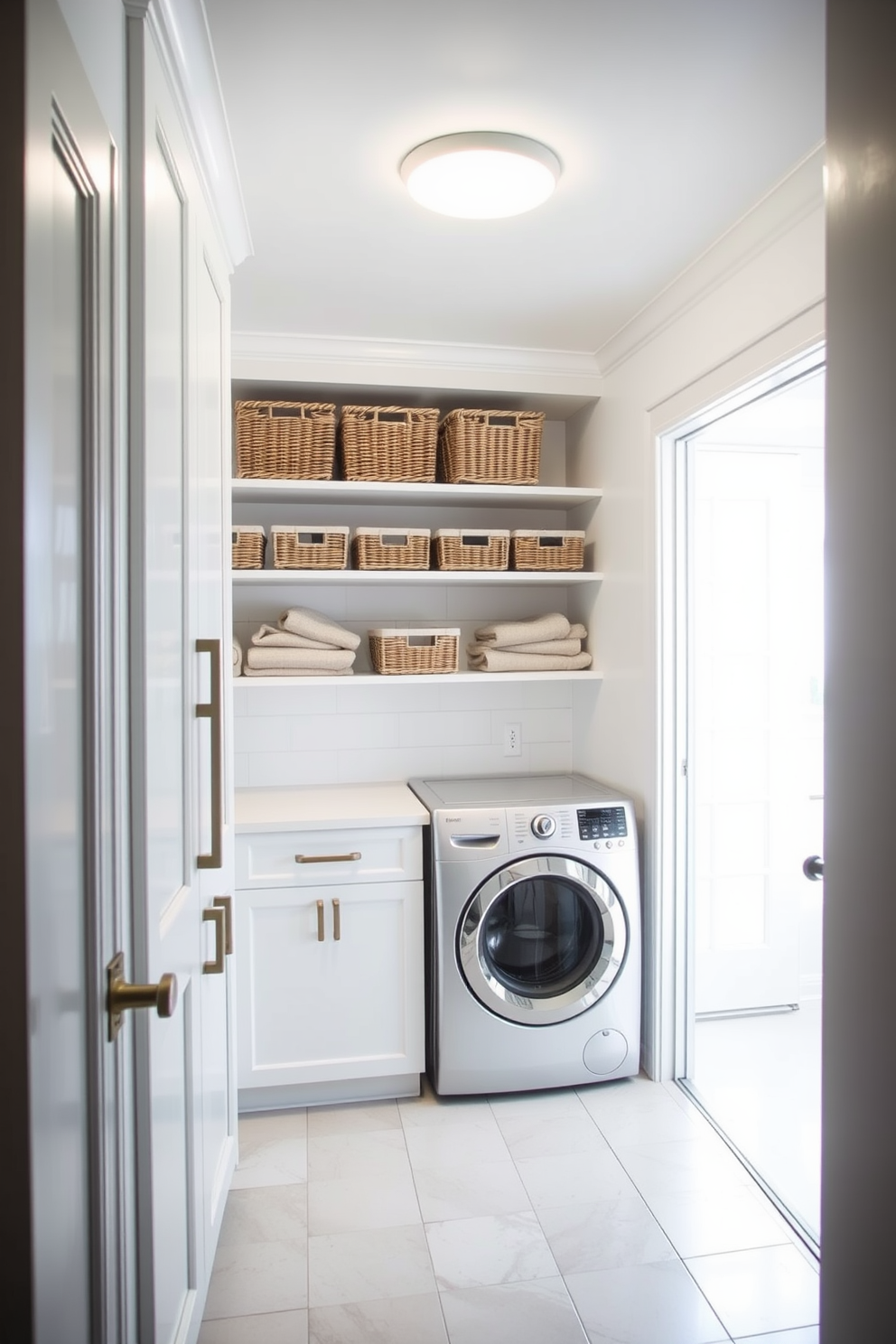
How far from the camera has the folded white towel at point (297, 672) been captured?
2855 mm

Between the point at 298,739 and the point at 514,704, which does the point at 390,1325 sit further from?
the point at 514,704

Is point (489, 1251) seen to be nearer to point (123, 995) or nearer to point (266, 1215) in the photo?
point (266, 1215)

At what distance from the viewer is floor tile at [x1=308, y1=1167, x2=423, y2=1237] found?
6.89 feet

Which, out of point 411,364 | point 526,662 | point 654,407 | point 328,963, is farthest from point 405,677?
point 654,407

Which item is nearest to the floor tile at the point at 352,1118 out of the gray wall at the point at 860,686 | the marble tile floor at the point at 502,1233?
the marble tile floor at the point at 502,1233

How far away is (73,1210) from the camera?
0.83 m

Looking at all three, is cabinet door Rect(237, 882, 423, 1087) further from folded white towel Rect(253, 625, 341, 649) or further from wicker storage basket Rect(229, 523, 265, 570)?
wicker storage basket Rect(229, 523, 265, 570)

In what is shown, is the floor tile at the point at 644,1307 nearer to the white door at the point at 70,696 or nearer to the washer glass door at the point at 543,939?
the washer glass door at the point at 543,939

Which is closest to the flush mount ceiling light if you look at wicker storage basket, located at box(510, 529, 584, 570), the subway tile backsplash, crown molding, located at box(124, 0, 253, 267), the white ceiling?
the white ceiling

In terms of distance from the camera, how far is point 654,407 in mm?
2701

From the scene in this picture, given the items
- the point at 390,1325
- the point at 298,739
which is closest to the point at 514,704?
the point at 298,739

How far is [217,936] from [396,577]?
1431 millimetres

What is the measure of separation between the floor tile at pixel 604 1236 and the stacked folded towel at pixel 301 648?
1.66 meters

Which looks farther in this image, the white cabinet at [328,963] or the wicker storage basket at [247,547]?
the wicker storage basket at [247,547]
